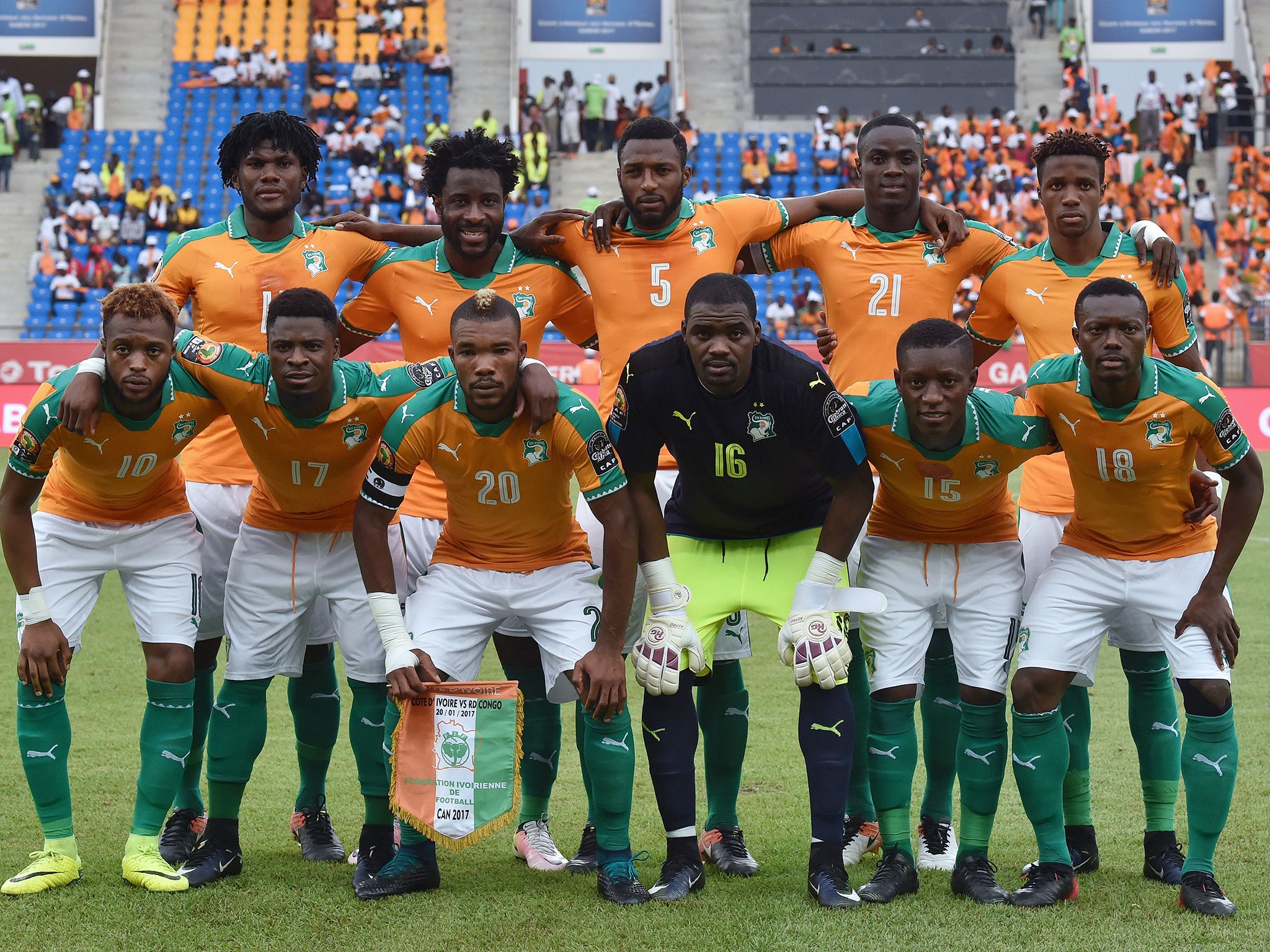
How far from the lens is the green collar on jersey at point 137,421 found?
486cm

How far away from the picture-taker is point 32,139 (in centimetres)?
2962

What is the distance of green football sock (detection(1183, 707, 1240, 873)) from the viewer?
4562mm

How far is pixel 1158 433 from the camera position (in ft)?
15.3

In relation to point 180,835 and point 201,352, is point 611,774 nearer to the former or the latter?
point 180,835

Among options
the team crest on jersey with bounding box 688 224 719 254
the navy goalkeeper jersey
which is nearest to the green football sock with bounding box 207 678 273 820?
the navy goalkeeper jersey

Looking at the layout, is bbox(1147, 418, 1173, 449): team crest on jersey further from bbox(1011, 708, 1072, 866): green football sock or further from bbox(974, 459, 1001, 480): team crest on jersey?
bbox(1011, 708, 1072, 866): green football sock

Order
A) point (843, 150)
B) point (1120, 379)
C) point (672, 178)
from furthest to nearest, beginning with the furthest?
1. point (843, 150)
2. point (672, 178)
3. point (1120, 379)

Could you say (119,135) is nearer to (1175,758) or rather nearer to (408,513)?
(408,513)

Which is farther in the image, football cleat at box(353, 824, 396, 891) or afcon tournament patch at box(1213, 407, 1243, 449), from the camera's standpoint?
football cleat at box(353, 824, 396, 891)

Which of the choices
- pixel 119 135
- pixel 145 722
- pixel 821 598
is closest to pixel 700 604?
pixel 821 598

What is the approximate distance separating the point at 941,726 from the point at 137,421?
3.20 meters

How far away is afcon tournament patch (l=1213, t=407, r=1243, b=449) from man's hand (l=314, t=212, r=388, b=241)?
11.2 feet

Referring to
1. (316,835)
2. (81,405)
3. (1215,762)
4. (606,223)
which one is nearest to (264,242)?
(81,405)

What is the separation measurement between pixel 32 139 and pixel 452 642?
94.5 feet
